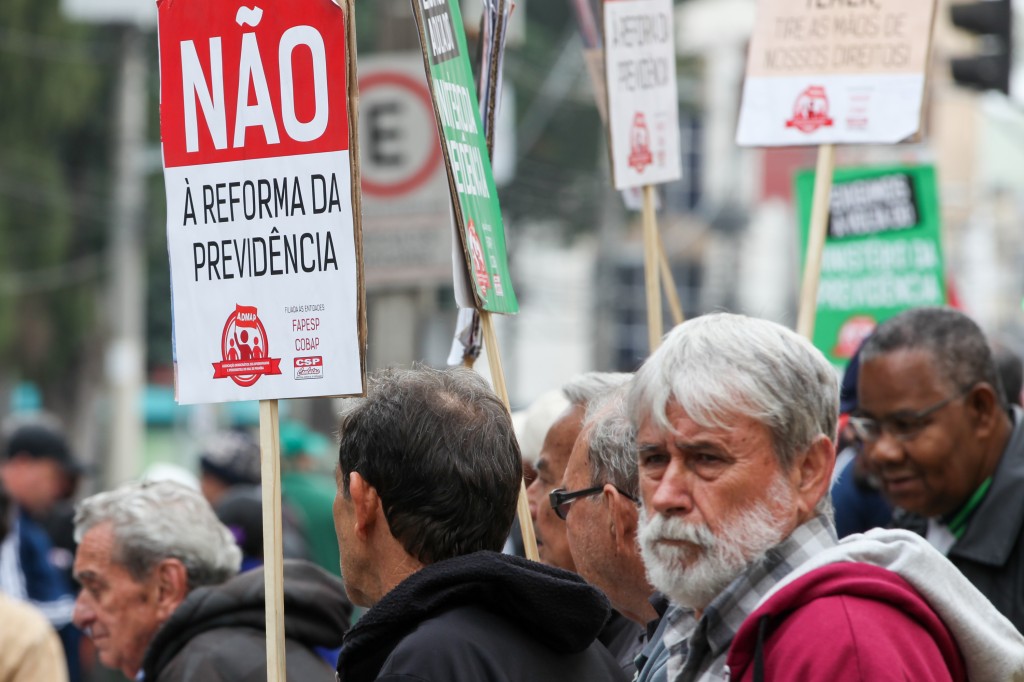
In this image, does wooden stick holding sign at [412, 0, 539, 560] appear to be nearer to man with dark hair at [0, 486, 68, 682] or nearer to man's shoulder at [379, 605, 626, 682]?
man's shoulder at [379, 605, 626, 682]

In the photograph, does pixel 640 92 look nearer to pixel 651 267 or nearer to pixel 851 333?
pixel 651 267

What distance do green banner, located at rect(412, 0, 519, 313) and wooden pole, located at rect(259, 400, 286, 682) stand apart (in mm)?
612

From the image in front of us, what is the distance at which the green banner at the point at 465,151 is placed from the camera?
3547 mm

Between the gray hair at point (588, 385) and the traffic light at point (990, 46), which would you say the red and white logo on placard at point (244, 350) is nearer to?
the gray hair at point (588, 385)

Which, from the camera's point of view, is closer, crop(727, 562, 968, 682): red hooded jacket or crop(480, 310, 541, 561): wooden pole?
crop(727, 562, 968, 682): red hooded jacket

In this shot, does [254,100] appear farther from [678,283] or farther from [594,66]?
[678,283]

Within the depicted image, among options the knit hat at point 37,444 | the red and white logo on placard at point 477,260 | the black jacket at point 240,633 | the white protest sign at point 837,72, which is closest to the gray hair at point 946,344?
the white protest sign at point 837,72

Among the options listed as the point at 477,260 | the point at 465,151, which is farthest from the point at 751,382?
the point at 465,151

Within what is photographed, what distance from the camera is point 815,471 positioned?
9.43 feet

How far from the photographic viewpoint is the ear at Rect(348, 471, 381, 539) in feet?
9.96

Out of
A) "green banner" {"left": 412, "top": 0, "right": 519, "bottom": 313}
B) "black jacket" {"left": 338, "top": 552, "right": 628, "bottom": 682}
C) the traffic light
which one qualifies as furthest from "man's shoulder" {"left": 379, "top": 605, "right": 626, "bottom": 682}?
the traffic light

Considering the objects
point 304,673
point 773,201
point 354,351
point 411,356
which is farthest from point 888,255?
point 773,201

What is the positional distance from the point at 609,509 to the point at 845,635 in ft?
3.95

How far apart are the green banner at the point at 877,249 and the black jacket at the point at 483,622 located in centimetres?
433
